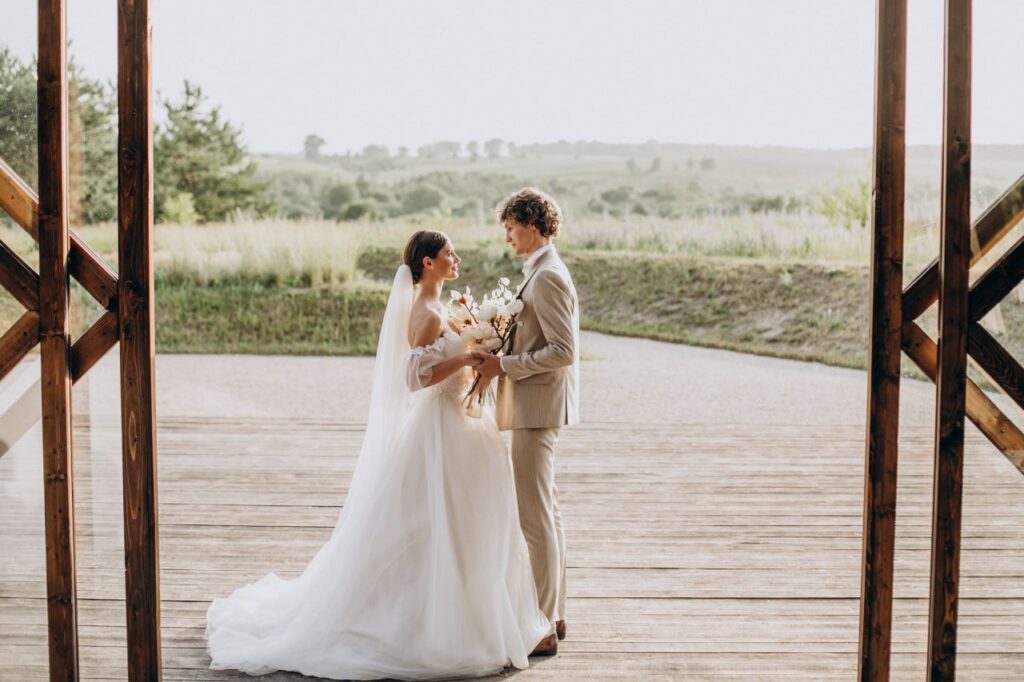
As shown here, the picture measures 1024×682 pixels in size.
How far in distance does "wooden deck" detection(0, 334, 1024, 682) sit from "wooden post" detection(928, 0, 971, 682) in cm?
4

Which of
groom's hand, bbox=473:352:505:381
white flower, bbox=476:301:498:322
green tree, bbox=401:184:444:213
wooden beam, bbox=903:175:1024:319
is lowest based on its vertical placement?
groom's hand, bbox=473:352:505:381

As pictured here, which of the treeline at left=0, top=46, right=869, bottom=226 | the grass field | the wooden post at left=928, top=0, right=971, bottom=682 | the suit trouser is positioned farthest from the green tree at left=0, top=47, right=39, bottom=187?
the treeline at left=0, top=46, right=869, bottom=226

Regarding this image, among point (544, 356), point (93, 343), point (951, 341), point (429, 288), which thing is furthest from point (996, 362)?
point (93, 343)

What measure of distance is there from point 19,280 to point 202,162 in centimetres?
1685

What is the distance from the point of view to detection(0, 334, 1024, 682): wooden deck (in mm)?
3211

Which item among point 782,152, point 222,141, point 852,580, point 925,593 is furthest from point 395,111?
point 925,593

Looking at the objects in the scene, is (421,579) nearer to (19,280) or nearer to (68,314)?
(68,314)

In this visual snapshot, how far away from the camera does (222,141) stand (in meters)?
19.8

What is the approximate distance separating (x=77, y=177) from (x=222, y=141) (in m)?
17.3

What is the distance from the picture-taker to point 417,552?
394cm

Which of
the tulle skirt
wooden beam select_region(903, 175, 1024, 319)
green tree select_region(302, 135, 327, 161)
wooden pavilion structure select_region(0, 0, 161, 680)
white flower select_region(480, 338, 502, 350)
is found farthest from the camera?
green tree select_region(302, 135, 327, 161)

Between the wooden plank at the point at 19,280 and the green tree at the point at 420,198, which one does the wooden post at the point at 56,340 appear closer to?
the wooden plank at the point at 19,280

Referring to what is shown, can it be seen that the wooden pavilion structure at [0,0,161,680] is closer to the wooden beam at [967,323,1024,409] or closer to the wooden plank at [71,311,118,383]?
the wooden plank at [71,311,118,383]

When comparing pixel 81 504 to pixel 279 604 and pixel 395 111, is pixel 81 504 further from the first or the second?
pixel 395 111
